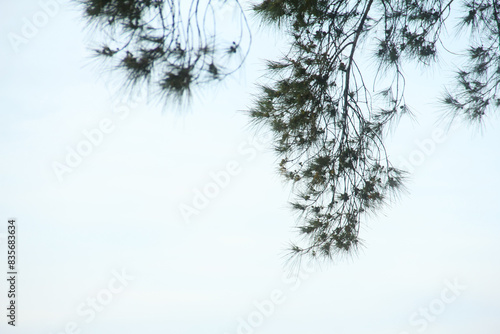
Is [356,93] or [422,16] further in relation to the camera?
[422,16]

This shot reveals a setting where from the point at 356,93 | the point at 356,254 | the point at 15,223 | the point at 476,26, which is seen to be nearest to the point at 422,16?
the point at 476,26

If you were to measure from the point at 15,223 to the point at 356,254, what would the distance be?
229 cm

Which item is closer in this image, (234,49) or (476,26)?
(234,49)

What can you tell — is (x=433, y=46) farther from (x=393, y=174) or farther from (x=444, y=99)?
(x=393, y=174)

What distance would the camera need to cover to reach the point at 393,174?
2.88 metres

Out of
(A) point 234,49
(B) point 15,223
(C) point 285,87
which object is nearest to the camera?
(A) point 234,49

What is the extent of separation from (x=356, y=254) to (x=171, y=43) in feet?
4.72

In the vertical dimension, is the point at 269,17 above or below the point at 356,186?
above

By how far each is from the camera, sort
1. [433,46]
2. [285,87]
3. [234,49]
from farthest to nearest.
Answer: [433,46] < [285,87] < [234,49]

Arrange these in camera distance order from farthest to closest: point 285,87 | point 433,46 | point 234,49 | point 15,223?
point 15,223 → point 433,46 → point 285,87 → point 234,49

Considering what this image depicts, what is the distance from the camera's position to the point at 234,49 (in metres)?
1.97

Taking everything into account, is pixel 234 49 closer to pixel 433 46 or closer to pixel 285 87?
pixel 285 87

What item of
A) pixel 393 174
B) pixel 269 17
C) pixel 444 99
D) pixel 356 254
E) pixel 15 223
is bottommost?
pixel 356 254

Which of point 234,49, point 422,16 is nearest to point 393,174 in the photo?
point 422,16
